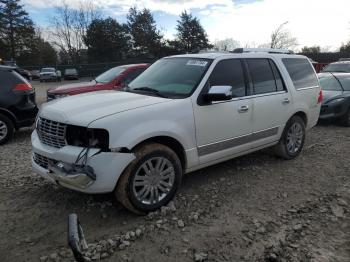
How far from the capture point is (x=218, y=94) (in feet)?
14.4

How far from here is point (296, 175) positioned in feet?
18.1

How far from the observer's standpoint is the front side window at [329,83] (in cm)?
1019

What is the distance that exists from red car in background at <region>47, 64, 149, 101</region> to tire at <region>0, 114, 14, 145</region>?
1.88 meters

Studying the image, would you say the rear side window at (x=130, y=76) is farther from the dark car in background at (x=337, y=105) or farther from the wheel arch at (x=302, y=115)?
the dark car in background at (x=337, y=105)

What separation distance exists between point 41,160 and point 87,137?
80 centimetres

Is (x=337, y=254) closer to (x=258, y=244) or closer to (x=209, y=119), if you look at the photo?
(x=258, y=244)

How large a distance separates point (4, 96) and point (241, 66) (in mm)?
5077

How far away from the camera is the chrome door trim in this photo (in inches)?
182

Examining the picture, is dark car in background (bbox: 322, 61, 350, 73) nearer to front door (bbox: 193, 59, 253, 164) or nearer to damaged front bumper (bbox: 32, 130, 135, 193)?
front door (bbox: 193, 59, 253, 164)

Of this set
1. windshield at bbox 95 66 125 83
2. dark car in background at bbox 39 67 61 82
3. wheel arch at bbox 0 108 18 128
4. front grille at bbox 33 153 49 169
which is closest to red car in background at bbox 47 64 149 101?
windshield at bbox 95 66 125 83

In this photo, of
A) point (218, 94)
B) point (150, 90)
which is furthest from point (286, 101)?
point (150, 90)

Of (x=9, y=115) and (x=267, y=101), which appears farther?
(x=9, y=115)

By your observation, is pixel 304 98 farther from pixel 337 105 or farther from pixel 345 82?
pixel 345 82

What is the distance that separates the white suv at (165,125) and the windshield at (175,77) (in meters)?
0.01
